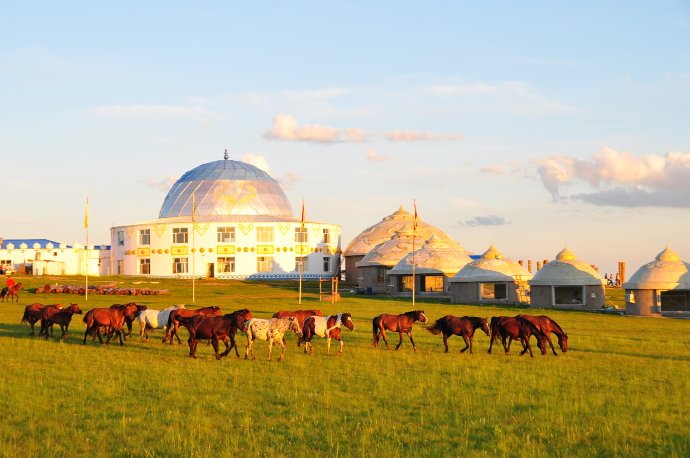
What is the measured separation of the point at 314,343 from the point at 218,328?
19.8ft

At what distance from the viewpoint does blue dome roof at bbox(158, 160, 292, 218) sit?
421 ft

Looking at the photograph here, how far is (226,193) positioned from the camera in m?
130

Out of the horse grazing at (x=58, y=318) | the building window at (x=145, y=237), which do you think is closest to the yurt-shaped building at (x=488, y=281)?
the horse grazing at (x=58, y=318)

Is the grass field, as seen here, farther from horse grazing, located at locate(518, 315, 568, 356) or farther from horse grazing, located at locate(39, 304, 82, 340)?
horse grazing, located at locate(39, 304, 82, 340)

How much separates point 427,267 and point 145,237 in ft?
163

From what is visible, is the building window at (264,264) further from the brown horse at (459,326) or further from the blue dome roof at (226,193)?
the brown horse at (459,326)

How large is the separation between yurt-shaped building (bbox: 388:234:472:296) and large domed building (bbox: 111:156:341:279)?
2621 centimetres

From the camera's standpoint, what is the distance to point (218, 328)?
2684 cm

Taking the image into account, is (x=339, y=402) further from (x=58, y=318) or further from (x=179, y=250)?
(x=179, y=250)

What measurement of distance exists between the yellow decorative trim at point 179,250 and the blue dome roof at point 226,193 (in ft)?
23.3

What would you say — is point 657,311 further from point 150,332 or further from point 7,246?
point 7,246

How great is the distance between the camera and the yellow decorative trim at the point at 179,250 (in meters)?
122

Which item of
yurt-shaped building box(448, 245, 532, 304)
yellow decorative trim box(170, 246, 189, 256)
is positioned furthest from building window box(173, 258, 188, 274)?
yurt-shaped building box(448, 245, 532, 304)

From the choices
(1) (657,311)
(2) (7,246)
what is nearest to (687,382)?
(1) (657,311)
